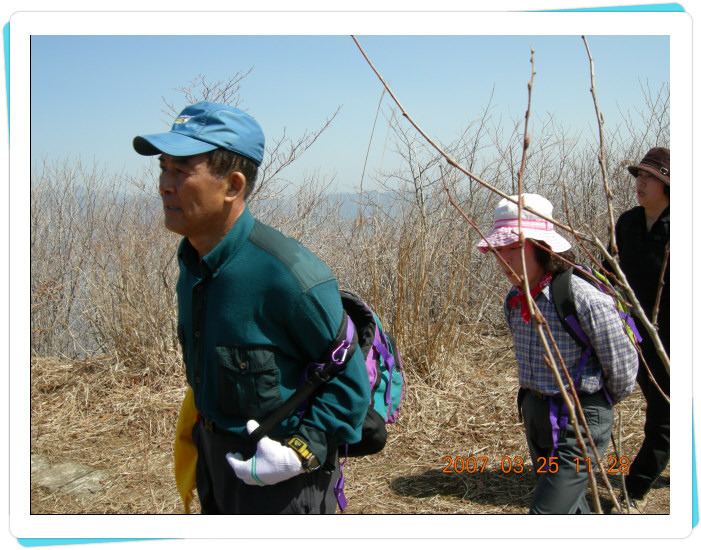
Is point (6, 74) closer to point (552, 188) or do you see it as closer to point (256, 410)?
point (256, 410)

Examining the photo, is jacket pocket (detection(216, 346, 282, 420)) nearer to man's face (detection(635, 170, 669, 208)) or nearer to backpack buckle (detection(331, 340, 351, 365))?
backpack buckle (detection(331, 340, 351, 365))

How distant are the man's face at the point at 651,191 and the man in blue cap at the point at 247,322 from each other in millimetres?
2280

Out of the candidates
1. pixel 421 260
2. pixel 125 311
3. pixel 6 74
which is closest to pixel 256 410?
pixel 6 74

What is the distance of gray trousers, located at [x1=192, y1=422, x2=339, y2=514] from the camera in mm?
1780

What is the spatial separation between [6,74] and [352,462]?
3.19 meters

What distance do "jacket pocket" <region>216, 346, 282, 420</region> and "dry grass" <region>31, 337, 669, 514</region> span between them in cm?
208

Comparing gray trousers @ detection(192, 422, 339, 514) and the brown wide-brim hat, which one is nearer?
gray trousers @ detection(192, 422, 339, 514)

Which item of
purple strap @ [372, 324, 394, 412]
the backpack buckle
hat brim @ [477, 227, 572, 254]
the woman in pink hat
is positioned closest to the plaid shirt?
the woman in pink hat

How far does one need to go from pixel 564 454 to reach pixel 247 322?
4.50 ft

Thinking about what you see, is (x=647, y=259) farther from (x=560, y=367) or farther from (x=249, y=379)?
(x=249, y=379)

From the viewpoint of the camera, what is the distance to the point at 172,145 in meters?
1.66

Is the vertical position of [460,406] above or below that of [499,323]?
below

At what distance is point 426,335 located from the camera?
5055 millimetres

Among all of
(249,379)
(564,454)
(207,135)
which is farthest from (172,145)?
(564,454)
